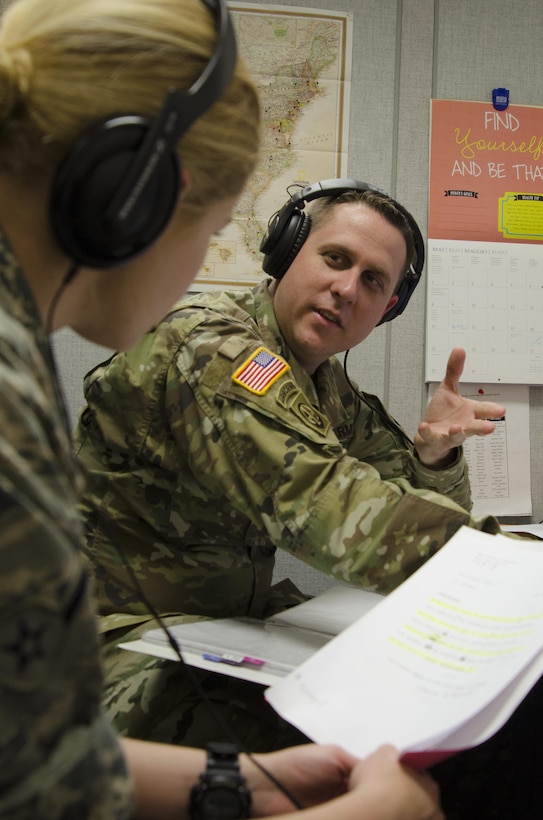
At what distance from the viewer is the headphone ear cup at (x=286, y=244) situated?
1145 millimetres

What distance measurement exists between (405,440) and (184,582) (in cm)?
58

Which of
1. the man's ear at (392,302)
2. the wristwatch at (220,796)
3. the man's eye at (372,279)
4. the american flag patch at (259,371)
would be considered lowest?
the wristwatch at (220,796)

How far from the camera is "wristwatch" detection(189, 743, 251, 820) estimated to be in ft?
1.70

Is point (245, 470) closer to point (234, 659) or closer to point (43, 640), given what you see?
point (234, 659)

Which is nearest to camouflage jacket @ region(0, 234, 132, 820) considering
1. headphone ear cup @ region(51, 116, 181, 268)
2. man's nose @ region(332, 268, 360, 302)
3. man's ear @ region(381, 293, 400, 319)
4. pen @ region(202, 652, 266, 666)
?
headphone ear cup @ region(51, 116, 181, 268)

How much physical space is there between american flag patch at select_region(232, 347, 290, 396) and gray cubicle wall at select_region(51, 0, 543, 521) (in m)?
0.73

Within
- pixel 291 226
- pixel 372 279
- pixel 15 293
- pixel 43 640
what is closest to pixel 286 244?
pixel 291 226

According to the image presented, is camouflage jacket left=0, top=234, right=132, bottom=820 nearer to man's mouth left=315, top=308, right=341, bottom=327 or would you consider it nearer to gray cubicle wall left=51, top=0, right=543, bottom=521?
man's mouth left=315, top=308, right=341, bottom=327

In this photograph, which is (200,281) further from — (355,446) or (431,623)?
(431,623)

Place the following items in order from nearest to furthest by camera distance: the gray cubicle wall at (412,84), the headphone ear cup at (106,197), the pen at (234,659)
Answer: the headphone ear cup at (106,197) → the pen at (234,659) → the gray cubicle wall at (412,84)

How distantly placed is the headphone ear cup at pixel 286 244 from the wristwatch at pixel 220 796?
2.57 feet

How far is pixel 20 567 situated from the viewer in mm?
315

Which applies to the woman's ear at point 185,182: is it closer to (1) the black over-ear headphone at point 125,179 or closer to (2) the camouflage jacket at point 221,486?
(1) the black over-ear headphone at point 125,179

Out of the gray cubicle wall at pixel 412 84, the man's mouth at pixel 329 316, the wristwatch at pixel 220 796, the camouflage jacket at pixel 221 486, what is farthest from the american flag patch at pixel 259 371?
the gray cubicle wall at pixel 412 84
